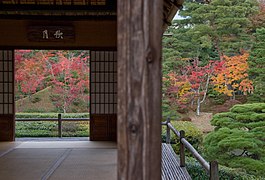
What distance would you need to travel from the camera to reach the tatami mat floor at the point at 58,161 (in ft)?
12.2

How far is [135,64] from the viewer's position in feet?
2.85

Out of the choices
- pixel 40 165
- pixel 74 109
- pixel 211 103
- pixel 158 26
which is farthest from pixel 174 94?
pixel 158 26

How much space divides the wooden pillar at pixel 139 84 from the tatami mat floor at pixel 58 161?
2.83 m

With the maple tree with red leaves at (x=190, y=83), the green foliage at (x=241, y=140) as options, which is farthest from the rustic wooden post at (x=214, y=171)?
the maple tree with red leaves at (x=190, y=83)

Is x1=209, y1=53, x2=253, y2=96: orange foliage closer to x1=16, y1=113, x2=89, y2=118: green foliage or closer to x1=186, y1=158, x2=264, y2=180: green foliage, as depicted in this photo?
x1=186, y1=158, x2=264, y2=180: green foliage

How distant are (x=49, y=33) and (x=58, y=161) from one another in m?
2.58

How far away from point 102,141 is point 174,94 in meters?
4.80

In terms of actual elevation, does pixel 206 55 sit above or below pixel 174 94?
above

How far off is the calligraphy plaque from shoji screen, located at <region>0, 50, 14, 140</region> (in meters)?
0.60

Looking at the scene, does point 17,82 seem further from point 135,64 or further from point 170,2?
point 135,64

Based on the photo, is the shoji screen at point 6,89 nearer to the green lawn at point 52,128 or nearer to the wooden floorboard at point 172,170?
the wooden floorboard at point 172,170

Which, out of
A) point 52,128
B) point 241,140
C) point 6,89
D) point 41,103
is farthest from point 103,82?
point 41,103

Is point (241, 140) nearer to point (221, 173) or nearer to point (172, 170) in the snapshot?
point (221, 173)

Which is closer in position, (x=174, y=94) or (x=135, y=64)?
(x=135, y=64)
